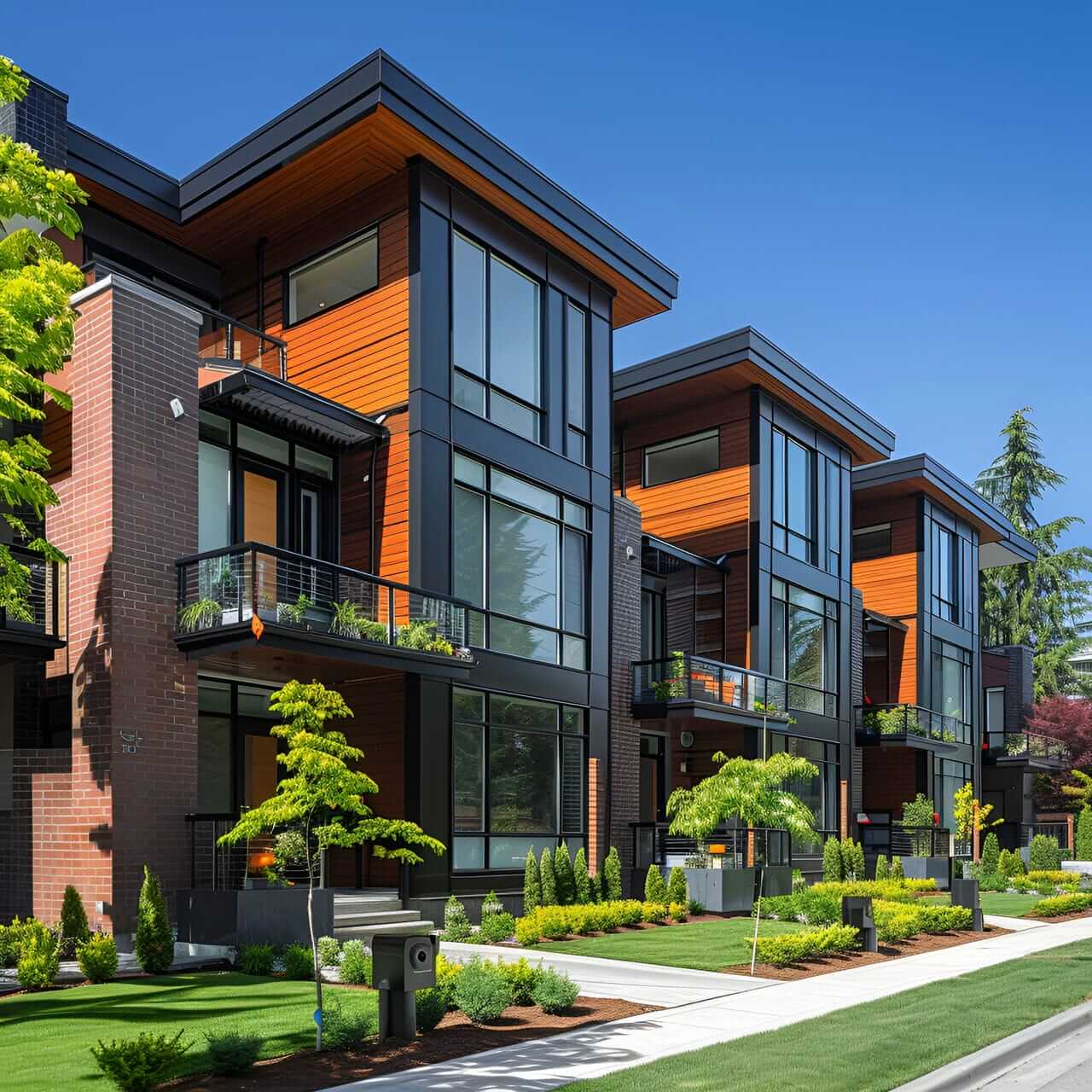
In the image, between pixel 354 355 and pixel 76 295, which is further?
pixel 354 355

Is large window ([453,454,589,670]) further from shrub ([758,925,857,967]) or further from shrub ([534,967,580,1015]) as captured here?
shrub ([534,967,580,1015])

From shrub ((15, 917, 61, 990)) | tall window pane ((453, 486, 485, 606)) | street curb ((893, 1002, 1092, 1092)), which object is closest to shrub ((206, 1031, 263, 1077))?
street curb ((893, 1002, 1092, 1092))

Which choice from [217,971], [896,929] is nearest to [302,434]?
[217,971]

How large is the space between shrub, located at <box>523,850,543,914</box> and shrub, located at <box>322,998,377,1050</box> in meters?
11.0

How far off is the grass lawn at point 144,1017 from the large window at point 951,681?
31768 mm

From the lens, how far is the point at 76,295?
17.9 m

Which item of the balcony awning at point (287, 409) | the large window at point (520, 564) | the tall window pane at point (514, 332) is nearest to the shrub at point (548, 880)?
the large window at point (520, 564)

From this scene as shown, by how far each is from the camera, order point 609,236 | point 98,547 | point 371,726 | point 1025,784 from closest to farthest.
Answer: point 98,547, point 371,726, point 609,236, point 1025,784

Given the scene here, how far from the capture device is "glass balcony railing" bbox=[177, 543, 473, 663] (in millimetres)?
17188

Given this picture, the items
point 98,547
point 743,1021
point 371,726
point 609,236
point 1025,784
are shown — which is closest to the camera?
point 743,1021

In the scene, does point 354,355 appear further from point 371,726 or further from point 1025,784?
point 1025,784

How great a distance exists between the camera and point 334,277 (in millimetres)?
22875

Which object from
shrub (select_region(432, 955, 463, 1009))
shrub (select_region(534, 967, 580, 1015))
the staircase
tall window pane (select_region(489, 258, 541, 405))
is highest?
tall window pane (select_region(489, 258, 541, 405))

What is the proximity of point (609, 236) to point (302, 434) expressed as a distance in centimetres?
787
